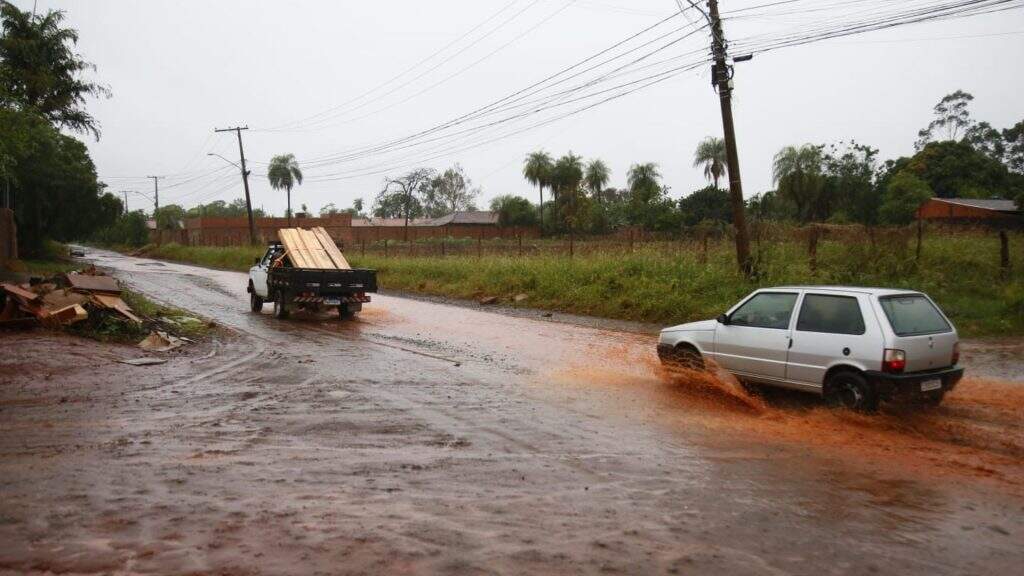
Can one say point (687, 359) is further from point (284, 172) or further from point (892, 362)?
point (284, 172)

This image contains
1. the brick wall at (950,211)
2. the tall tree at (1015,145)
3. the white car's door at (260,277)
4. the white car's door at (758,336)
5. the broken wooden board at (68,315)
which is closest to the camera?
the white car's door at (758,336)

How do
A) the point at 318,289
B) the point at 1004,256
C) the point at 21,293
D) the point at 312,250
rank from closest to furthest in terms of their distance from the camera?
the point at 21,293 → the point at 1004,256 → the point at 318,289 → the point at 312,250

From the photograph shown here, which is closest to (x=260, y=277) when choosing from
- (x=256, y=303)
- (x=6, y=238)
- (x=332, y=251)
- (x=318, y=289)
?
(x=256, y=303)

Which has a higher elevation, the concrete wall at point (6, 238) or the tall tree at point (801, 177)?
the tall tree at point (801, 177)

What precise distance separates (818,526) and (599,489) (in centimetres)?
149

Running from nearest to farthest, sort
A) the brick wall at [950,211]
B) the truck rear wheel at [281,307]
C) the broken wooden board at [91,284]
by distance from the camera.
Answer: the broken wooden board at [91,284], the truck rear wheel at [281,307], the brick wall at [950,211]

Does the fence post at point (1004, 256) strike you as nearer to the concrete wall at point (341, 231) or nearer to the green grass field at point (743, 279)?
the green grass field at point (743, 279)

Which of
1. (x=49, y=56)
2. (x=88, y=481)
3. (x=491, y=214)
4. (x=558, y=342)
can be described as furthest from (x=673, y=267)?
(x=491, y=214)

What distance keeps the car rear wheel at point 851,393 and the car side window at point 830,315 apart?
49 cm

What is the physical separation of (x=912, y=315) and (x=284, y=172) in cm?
8573

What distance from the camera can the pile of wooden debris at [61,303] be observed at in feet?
38.2

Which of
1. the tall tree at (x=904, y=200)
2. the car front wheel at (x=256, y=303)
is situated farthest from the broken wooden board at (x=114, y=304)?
the tall tree at (x=904, y=200)

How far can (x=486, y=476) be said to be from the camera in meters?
5.64

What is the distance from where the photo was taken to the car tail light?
737 centimetres
